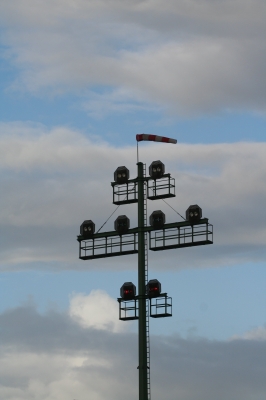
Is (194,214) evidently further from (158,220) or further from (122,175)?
→ (122,175)

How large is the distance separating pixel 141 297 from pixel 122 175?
720 cm

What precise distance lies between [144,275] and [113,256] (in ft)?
7.22

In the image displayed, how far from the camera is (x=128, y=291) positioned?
4213 inches

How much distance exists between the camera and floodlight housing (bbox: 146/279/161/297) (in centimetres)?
10631

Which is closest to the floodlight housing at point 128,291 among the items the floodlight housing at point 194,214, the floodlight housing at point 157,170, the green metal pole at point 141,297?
the green metal pole at point 141,297

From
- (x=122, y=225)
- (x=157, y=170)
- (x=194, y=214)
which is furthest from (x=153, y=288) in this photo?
(x=157, y=170)

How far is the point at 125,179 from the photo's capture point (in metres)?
109

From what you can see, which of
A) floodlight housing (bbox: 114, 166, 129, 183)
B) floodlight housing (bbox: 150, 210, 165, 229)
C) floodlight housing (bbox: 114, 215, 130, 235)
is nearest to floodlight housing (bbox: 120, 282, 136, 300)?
floodlight housing (bbox: 114, 215, 130, 235)

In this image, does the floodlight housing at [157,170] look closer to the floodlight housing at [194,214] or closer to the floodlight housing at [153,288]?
the floodlight housing at [194,214]

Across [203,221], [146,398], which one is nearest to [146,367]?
[146,398]

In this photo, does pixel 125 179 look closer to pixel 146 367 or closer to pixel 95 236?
pixel 95 236

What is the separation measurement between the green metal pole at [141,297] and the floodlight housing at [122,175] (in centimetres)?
74

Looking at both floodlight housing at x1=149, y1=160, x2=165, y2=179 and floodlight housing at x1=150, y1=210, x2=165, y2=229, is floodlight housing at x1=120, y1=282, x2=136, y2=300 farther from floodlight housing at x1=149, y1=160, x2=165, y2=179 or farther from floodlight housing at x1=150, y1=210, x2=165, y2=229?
floodlight housing at x1=149, y1=160, x2=165, y2=179

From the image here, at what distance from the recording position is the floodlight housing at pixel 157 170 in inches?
4235
